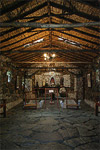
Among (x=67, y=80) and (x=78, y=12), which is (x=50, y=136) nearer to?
(x=78, y=12)

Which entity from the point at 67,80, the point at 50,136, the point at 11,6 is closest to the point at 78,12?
the point at 11,6

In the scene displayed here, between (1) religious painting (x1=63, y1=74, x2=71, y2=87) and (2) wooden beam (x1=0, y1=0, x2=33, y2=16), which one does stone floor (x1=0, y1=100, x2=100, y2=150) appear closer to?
(2) wooden beam (x1=0, y1=0, x2=33, y2=16)

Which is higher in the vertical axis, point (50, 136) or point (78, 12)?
point (78, 12)

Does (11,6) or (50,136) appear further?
(11,6)

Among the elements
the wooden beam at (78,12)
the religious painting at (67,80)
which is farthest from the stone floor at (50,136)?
the religious painting at (67,80)

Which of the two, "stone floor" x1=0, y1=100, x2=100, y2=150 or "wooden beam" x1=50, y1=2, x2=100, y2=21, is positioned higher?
"wooden beam" x1=50, y1=2, x2=100, y2=21

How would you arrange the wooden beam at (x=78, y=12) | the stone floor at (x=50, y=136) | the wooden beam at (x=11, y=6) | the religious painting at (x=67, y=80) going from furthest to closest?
the religious painting at (x=67, y=80), the wooden beam at (x=78, y=12), the wooden beam at (x=11, y=6), the stone floor at (x=50, y=136)

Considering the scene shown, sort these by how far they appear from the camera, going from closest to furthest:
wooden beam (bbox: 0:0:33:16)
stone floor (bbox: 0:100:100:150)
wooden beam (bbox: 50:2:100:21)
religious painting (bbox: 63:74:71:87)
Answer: stone floor (bbox: 0:100:100:150) < wooden beam (bbox: 0:0:33:16) < wooden beam (bbox: 50:2:100:21) < religious painting (bbox: 63:74:71:87)

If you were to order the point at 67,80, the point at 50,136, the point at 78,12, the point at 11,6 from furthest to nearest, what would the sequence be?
the point at 67,80
the point at 78,12
the point at 11,6
the point at 50,136

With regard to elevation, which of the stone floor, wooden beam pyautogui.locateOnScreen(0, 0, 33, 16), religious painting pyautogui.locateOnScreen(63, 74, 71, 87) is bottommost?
the stone floor

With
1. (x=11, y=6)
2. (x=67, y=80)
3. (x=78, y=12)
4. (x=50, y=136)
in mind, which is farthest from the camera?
(x=67, y=80)

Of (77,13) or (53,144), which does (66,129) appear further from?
(77,13)

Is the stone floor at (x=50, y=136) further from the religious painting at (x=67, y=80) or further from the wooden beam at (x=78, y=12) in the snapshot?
the religious painting at (x=67, y=80)

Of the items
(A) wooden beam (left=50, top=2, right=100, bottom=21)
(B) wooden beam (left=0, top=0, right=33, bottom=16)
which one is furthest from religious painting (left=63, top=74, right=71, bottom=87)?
(B) wooden beam (left=0, top=0, right=33, bottom=16)
